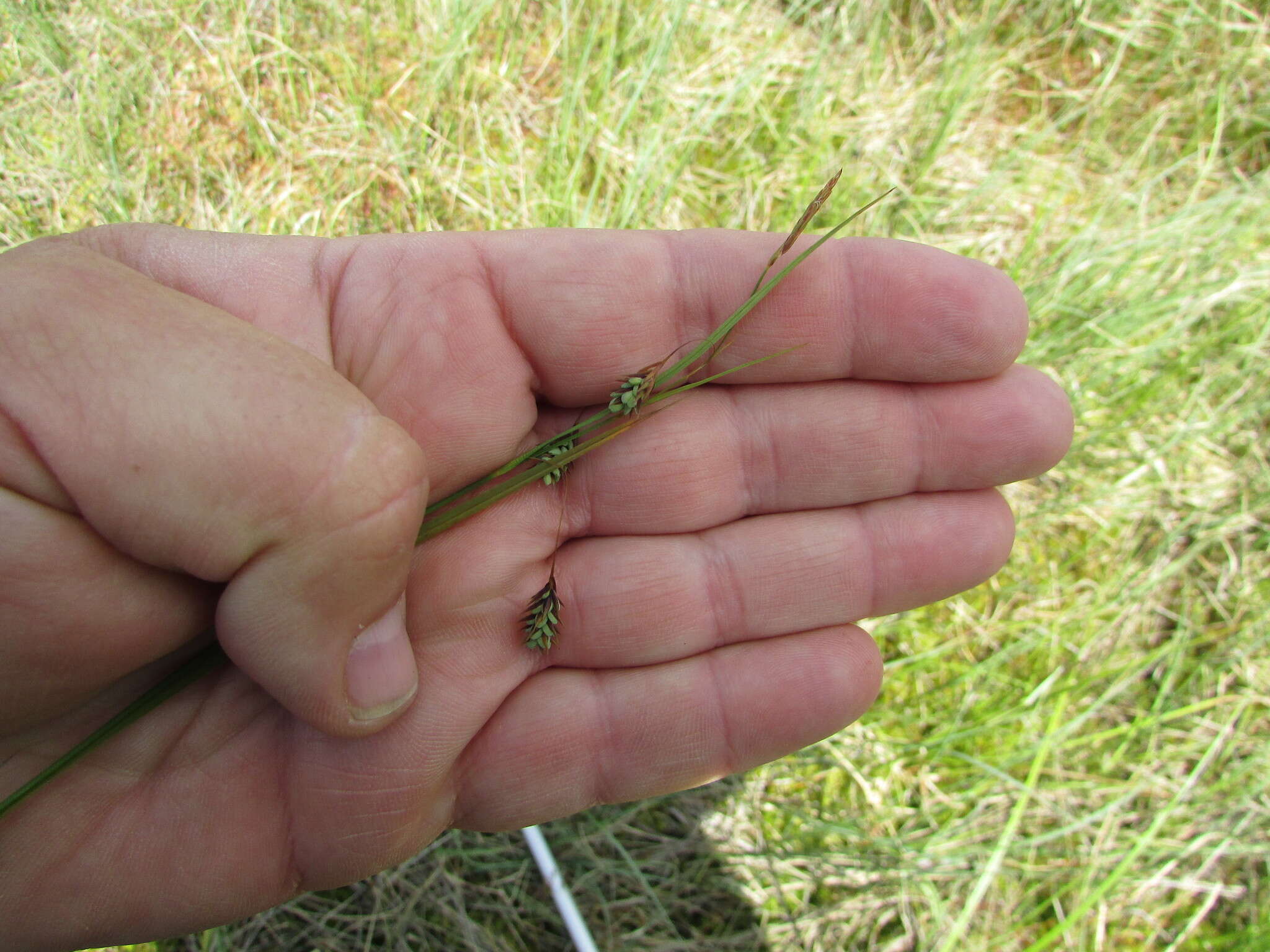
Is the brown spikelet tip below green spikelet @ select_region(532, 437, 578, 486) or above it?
above

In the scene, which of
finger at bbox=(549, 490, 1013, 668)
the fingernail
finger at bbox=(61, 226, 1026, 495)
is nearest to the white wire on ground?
finger at bbox=(549, 490, 1013, 668)

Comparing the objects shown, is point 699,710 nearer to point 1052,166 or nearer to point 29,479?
point 29,479

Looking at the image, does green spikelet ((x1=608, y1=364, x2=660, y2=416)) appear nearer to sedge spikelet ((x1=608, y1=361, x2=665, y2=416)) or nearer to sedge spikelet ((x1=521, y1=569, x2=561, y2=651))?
sedge spikelet ((x1=608, y1=361, x2=665, y2=416))

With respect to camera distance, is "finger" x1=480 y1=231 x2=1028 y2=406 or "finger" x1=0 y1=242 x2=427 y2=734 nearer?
"finger" x1=0 y1=242 x2=427 y2=734

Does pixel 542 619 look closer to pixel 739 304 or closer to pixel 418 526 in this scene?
pixel 418 526

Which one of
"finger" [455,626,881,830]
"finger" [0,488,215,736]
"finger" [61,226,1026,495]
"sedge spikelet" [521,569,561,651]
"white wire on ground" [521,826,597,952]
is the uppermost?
"finger" [61,226,1026,495]

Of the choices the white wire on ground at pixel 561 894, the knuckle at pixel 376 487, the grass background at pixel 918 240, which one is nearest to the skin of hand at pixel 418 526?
the knuckle at pixel 376 487

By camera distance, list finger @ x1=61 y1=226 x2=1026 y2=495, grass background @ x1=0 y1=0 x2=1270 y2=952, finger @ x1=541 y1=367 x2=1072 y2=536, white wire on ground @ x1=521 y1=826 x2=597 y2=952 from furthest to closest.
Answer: grass background @ x1=0 y1=0 x2=1270 y2=952 → white wire on ground @ x1=521 y1=826 x2=597 y2=952 → finger @ x1=541 y1=367 x2=1072 y2=536 → finger @ x1=61 y1=226 x2=1026 y2=495

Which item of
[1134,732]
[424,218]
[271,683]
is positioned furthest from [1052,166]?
[271,683]

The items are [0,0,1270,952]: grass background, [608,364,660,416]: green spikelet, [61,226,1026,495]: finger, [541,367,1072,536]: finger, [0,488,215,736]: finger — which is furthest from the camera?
[0,0,1270,952]: grass background
